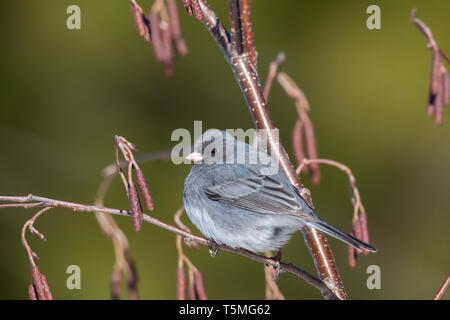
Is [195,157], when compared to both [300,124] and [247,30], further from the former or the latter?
[247,30]

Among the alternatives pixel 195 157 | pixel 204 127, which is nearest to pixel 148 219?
pixel 195 157

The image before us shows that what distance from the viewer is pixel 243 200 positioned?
3.22 metres

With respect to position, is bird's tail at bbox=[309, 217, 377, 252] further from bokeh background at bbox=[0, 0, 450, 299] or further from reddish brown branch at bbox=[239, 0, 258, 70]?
bokeh background at bbox=[0, 0, 450, 299]

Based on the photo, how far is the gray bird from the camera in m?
3.03

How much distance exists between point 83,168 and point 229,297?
1.59 metres

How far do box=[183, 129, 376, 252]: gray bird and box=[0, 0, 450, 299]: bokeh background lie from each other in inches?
49.8

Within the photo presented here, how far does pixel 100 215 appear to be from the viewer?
2855 mm

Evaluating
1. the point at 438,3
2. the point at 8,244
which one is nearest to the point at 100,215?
the point at 8,244

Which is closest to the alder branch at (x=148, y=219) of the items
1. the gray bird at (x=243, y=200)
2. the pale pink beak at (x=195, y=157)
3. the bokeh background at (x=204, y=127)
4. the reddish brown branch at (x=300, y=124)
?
the gray bird at (x=243, y=200)

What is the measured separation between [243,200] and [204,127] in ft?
5.86

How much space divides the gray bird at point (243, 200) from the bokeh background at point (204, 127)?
127 centimetres

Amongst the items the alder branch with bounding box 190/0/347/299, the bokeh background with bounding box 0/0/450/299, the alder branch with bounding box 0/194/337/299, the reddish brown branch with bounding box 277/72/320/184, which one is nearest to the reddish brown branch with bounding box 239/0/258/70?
the alder branch with bounding box 190/0/347/299

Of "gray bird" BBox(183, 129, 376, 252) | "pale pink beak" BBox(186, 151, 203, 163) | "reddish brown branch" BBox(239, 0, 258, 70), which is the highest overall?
"reddish brown branch" BBox(239, 0, 258, 70)

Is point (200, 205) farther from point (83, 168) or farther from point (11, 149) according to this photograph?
point (11, 149)
